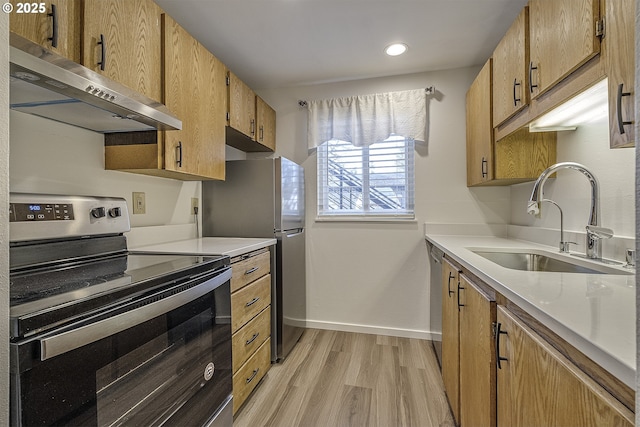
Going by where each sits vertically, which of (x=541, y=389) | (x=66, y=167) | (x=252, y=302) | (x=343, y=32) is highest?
(x=343, y=32)

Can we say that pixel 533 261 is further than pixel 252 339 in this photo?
No

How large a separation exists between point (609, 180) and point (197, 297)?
76.7 inches

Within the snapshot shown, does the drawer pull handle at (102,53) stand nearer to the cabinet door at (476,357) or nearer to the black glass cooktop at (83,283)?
the black glass cooktop at (83,283)

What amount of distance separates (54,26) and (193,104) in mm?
716

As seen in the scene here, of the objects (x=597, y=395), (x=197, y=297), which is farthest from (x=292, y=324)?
(x=597, y=395)

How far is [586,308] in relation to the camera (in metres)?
0.64

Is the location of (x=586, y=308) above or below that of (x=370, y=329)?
above

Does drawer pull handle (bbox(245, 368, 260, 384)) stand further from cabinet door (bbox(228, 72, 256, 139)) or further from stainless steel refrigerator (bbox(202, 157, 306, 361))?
cabinet door (bbox(228, 72, 256, 139))

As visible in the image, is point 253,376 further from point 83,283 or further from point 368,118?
point 368,118

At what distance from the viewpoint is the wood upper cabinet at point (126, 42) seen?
3.70ft

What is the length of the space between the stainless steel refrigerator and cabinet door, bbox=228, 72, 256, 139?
30 centimetres

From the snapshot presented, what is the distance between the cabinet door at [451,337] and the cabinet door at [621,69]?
845mm

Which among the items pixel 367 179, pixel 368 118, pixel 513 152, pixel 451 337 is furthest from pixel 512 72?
pixel 451 337

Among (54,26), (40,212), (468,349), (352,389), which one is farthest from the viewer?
(352,389)
